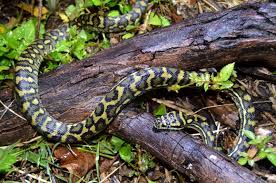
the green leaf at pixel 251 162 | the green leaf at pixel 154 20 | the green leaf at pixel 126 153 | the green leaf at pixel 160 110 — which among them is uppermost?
the green leaf at pixel 154 20

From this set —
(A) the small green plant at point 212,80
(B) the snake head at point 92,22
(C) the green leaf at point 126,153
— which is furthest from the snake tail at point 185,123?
(B) the snake head at point 92,22

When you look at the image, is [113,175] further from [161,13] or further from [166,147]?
[161,13]

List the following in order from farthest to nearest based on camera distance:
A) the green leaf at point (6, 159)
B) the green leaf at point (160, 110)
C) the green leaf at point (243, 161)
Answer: the green leaf at point (160, 110) < the green leaf at point (243, 161) < the green leaf at point (6, 159)

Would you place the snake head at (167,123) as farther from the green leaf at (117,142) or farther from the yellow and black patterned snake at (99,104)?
the green leaf at (117,142)

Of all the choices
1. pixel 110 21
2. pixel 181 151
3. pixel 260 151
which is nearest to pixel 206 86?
pixel 181 151

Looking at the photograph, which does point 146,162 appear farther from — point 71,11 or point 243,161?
point 71,11

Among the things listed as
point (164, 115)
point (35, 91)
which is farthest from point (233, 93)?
point (35, 91)
